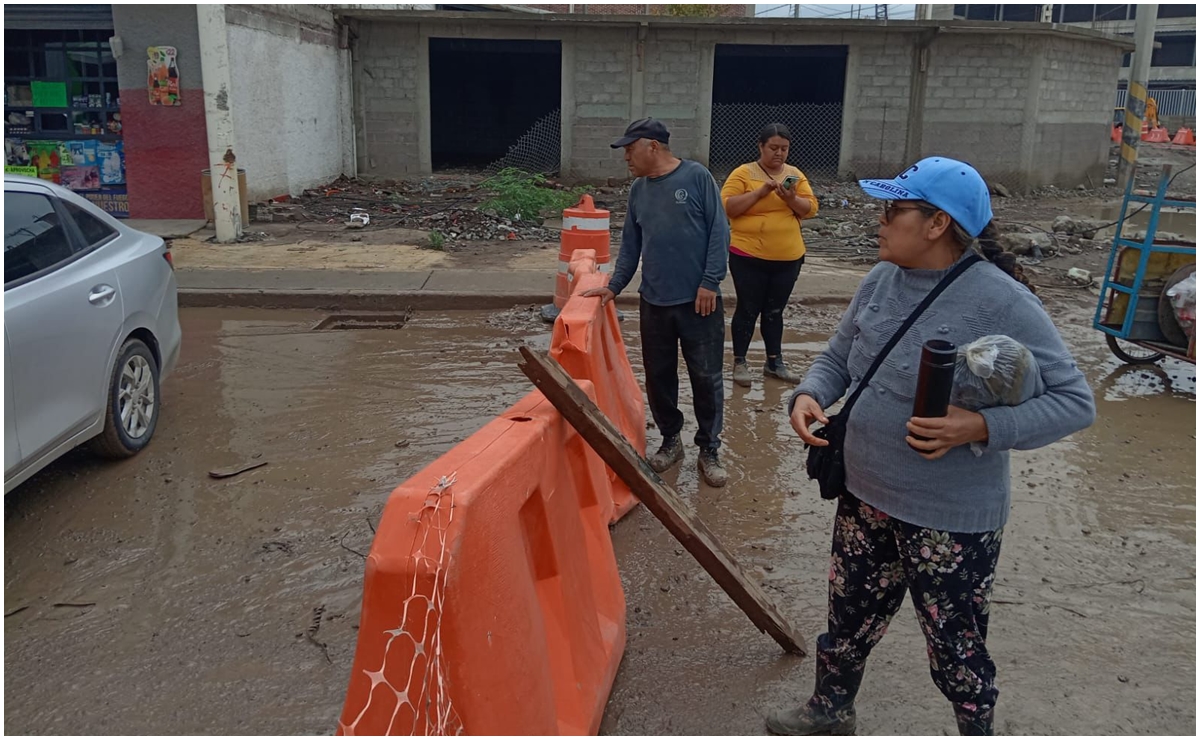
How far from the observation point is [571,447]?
3.10 meters

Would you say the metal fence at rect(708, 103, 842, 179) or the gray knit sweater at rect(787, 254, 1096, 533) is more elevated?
the metal fence at rect(708, 103, 842, 179)

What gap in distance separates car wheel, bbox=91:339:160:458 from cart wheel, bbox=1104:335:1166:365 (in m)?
7.22

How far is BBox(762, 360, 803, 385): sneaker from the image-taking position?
6867 mm

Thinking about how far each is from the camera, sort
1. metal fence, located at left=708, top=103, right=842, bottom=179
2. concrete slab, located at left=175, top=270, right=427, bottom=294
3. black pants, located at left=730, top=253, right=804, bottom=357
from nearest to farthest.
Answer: black pants, located at left=730, top=253, right=804, bottom=357, concrete slab, located at left=175, top=270, right=427, bottom=294, metal fence, located at left=708, top=103, right=842, bottom=179

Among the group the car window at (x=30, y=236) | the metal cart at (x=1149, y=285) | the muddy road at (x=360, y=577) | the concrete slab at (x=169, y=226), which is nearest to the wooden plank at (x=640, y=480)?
the muddy road at (x=360, y=577)

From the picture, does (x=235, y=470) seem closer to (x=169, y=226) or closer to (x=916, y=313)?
(x=916, y=313)

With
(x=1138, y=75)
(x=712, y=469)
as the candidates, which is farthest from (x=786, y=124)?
(x=712, y=469)

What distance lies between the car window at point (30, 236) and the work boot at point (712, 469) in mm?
3530

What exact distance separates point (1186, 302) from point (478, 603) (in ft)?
21.3

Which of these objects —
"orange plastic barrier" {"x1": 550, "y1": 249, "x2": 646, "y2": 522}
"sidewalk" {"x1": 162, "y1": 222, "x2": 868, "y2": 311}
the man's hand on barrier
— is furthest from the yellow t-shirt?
"sidewalk" {"x1": 162, "y1": 222, "x2": 868, "y2": 311}

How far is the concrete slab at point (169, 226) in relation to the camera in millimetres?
12461

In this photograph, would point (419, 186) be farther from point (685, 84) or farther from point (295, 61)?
point (685, 84)

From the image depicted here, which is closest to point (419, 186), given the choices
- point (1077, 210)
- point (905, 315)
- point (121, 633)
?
point (1077, 210)

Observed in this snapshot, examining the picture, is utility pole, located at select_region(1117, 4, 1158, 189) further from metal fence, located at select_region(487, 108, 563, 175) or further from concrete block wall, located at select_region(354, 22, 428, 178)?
concrete block wall, located at select_region(354, 22, 428, 178)
